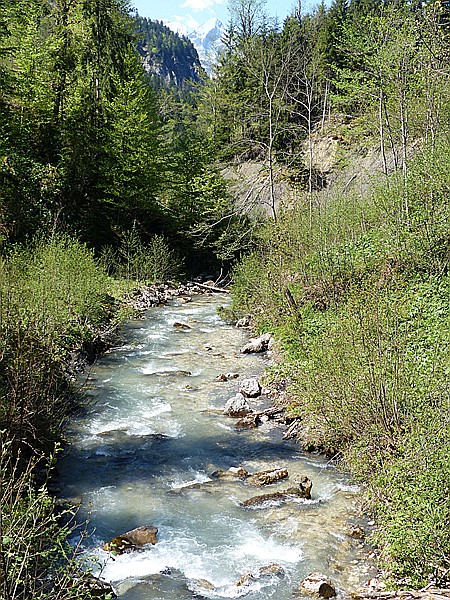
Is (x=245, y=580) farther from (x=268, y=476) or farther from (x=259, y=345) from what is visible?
(x=259, y=345)

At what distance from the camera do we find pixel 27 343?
24.9 feet

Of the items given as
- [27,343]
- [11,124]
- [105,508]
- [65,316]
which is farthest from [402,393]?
[11,124]

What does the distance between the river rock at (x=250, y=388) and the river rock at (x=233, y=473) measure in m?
3.07

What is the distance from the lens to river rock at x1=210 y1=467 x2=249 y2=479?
8296 mm

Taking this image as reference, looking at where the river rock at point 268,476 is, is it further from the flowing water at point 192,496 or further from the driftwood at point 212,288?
the driftwood at point 212,288

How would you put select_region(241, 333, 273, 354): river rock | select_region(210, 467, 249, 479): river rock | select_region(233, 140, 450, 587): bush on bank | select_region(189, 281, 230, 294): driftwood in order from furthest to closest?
select_region(189, 281, 230, 294): driftwood
select_region(241, 333, 273, 354): river rock
select_region(210, 467, 249, 479): river rock
select_region(233, 140, 450, 587): bush on bank

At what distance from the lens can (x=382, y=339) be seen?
24.2 ft

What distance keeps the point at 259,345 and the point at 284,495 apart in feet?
24.1

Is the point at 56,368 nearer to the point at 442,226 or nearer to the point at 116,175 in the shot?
the point at 442,226

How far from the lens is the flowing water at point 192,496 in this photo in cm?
600

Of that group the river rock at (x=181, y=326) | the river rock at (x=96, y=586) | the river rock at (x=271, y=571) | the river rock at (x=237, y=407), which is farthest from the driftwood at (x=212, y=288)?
the river rock at (x=96, y=586)

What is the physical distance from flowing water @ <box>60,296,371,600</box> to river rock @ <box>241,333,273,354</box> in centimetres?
167

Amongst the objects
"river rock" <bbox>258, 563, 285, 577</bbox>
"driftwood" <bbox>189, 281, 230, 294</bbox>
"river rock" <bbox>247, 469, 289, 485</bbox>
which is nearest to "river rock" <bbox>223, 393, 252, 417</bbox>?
"river rock" <bbox>247, 469, 289, 485</bbox>

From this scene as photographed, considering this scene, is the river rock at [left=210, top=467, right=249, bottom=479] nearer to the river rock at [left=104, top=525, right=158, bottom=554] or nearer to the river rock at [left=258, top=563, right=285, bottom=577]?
the river rock at [left=104, top=525, right=158, bottom=554]
